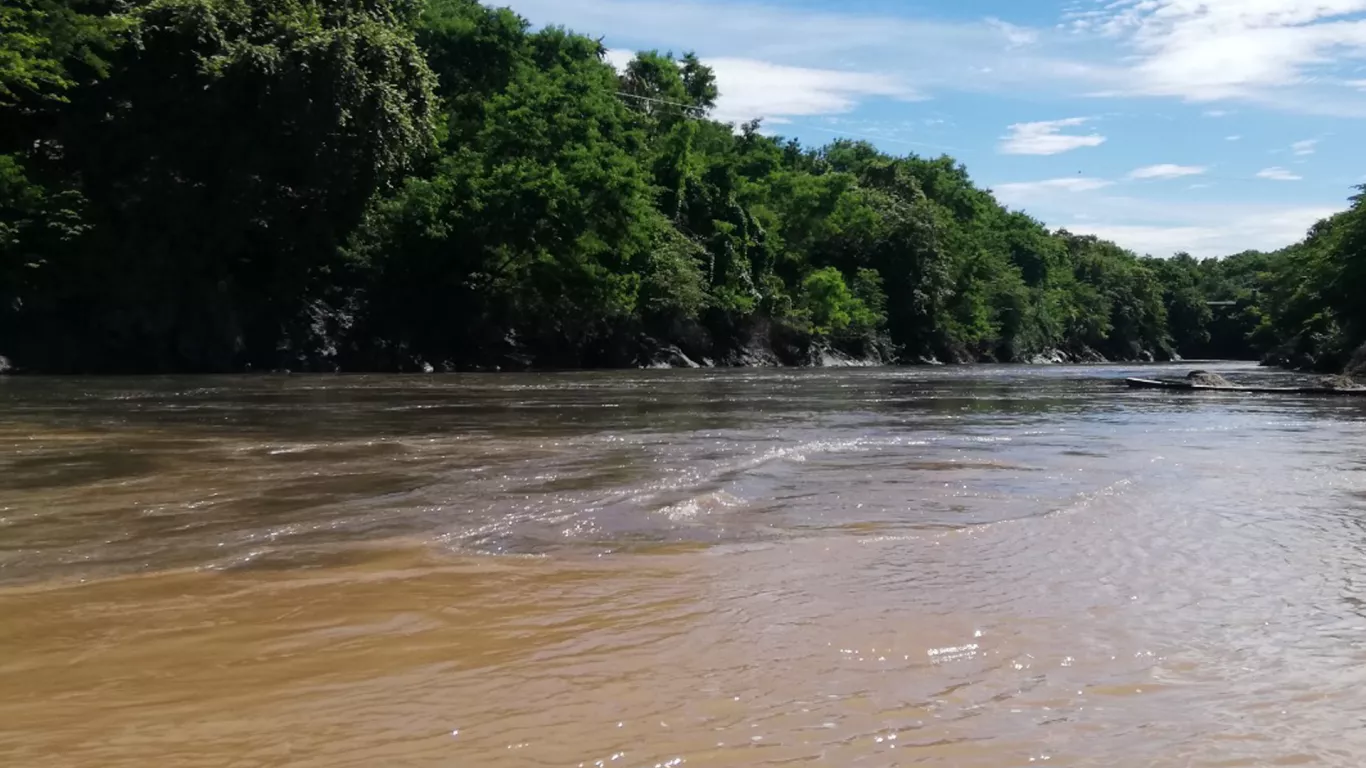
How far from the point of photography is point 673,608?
4.24 meters

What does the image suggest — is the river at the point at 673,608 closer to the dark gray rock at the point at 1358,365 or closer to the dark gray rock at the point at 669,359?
the dark gray rock at the point at 1358,365

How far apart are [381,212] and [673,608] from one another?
32945 mm

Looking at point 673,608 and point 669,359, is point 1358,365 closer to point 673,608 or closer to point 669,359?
point 669,359

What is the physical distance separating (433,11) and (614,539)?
4090cm

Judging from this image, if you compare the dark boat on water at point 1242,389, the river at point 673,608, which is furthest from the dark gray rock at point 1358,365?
the river at point 673,608

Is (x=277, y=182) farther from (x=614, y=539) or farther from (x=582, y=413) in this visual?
(x=614, y=539)

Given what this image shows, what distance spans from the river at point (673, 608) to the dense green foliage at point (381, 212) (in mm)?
18877

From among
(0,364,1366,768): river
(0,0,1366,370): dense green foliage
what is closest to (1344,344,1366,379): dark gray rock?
(0,0,1366,370): dense green foliage

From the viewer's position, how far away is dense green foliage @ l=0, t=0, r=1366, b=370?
93.0 feet

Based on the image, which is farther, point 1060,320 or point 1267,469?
point 1060,320

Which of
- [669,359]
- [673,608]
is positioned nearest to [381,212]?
[669,359]

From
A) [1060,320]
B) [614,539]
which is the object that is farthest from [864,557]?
[1060,320]

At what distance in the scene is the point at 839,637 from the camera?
12.6 ft

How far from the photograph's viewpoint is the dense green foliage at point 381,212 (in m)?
28.3
